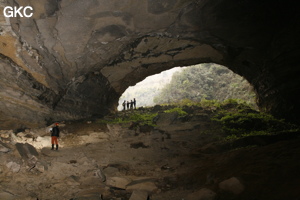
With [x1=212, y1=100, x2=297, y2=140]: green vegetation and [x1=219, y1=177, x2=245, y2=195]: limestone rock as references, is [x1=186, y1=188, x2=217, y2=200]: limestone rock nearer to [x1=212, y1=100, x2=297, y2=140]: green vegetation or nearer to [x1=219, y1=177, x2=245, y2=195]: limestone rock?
[x1=219, y1=177, x2=245, y2=195]: limestone rock

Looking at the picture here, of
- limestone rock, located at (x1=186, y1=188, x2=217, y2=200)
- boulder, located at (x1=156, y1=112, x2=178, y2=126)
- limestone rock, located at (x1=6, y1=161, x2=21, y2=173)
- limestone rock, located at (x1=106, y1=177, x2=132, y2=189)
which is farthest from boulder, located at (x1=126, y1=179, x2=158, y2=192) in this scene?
boulder, located at (x1=156, y1=112, x2=178, y2=126)

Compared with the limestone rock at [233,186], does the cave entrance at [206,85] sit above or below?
above

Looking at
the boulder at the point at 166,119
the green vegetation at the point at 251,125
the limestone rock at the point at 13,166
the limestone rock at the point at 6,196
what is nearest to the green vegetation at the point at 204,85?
the boulder at the point at 166,119

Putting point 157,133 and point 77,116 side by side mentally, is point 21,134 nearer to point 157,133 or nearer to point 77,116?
point 77,116

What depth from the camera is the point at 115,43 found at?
10.7 meters

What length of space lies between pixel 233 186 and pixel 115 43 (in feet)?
31.2

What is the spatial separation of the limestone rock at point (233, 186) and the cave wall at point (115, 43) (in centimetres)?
788

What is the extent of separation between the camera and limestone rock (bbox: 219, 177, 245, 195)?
11.3ft

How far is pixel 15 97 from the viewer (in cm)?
911

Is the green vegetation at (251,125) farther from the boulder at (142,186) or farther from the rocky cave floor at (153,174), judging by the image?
the boulder at (142,186)

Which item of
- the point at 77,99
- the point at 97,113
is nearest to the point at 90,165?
the point at 77,99

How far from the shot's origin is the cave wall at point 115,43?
791 cm

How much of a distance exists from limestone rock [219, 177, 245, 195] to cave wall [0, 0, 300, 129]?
310 inches

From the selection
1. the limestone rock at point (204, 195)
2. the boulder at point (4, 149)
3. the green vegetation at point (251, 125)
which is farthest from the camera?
the green vegetation at point (251, 125)
